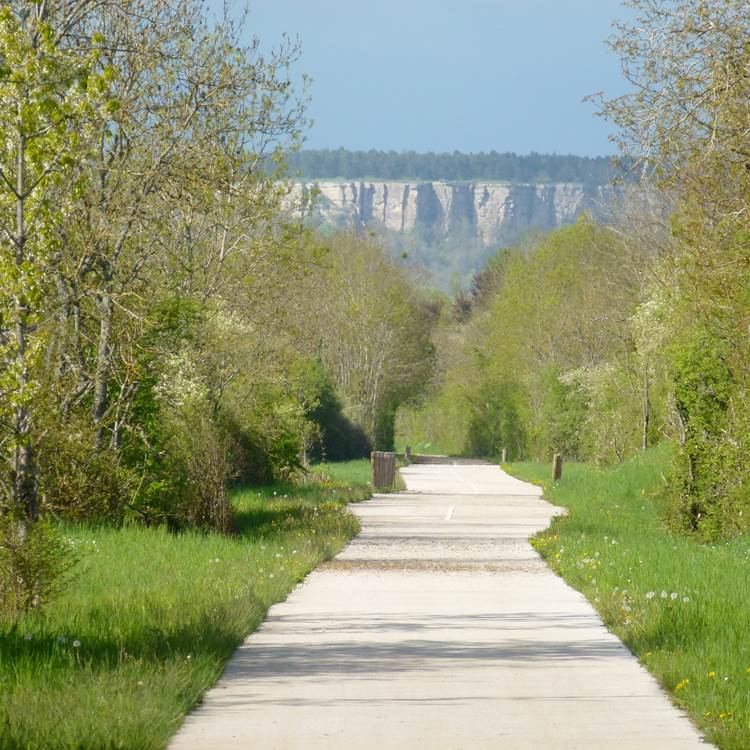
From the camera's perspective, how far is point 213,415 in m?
34.0

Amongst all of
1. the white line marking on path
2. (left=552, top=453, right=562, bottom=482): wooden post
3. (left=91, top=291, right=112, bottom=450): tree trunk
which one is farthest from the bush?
(left=552, top=453, right=562, bottom=482): wooden post

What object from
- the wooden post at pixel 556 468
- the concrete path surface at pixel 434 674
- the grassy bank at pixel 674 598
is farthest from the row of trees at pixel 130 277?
the wooden post at pixel 556 468

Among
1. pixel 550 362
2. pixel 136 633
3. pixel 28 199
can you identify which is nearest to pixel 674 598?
pixel 136 633

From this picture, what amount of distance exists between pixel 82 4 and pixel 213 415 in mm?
15587

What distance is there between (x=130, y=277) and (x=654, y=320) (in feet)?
110

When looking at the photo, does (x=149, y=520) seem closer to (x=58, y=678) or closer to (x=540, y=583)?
(x=540, y=583)

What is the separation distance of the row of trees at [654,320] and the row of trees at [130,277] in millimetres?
6191

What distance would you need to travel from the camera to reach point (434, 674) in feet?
37.4

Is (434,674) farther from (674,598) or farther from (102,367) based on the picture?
(102,367)

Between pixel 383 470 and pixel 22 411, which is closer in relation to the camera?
pixel 22 411

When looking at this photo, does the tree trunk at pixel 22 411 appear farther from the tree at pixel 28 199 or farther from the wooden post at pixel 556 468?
the wooden post at pixel 556 468

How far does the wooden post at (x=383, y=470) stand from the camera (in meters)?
47.6

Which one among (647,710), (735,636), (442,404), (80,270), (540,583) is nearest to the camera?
(647,710)

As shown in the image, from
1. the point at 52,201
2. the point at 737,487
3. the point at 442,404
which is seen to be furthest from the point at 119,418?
the point at 442,404
